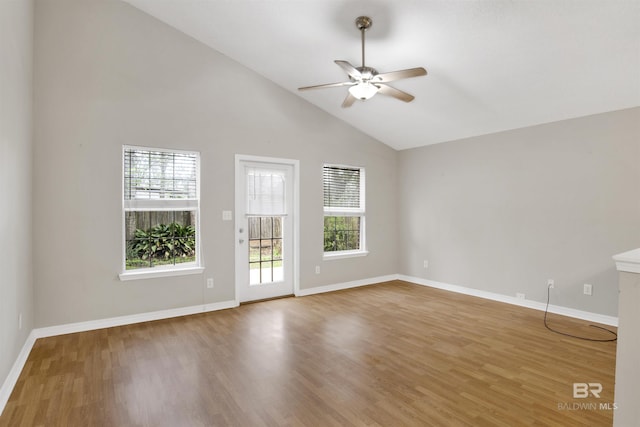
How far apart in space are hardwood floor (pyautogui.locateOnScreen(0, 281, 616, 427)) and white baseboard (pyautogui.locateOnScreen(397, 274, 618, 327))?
0.19m

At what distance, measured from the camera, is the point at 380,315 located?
412cm

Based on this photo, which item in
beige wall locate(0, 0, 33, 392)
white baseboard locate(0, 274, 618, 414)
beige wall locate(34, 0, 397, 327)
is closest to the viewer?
beige wall locate(0, 0, 33, 392)

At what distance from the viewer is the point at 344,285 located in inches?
218

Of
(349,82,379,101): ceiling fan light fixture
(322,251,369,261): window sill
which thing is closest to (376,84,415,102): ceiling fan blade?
(349,82,379,101): ceiling fan light fixture

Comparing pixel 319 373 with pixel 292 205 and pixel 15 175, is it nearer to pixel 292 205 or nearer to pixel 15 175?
pixel 292 205

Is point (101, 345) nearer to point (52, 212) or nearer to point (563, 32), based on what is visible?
point (52, 212)

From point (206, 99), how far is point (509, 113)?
394 cm

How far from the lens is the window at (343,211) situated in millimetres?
5500

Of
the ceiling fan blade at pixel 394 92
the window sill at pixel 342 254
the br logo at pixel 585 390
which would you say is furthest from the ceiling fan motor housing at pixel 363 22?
the br logo at pixel 585 390

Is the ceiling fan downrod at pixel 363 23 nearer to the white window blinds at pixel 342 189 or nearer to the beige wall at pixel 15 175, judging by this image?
the white window blinds at pixel 342 189

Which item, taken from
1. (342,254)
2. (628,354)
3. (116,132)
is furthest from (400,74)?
(342,254)

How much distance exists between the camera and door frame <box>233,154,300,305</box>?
14.7 ft

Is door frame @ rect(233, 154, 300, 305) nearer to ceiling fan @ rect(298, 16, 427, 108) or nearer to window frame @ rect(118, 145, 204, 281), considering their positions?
window frame @ rect(118, 145, 204, 281)

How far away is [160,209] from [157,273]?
0.78 meters
